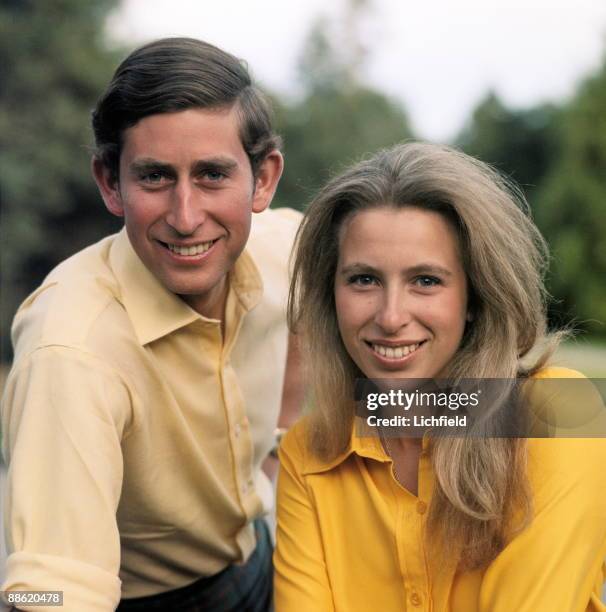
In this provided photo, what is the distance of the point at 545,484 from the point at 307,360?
0.71m

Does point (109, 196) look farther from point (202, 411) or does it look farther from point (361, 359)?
point (361, 359)

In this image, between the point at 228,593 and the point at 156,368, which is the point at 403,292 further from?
the point at 228,593

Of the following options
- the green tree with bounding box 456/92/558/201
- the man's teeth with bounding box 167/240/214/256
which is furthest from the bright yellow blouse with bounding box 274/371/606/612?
the green tree with bounding box 456/92/558/201

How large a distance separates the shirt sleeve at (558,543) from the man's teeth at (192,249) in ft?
3.24

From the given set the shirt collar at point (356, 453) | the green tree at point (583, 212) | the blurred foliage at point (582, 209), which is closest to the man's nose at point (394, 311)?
the shirt collar at point (356, 453)

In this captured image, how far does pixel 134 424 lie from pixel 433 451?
0.74m

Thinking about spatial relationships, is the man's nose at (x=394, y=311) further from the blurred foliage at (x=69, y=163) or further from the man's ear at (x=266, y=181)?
the blurred foliage at (x=69, y=163)

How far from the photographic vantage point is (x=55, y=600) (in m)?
1.91

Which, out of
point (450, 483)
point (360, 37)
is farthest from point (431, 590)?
point (360, 37)

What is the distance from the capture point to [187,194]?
2383 mm

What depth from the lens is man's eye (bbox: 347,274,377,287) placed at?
2.27 metres

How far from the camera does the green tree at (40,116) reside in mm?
15727

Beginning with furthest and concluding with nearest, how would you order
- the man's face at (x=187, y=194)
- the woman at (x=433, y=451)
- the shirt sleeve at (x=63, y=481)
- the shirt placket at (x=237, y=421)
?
the shirt placket at (x=237, y=421)
the man's face at (x=187, y=194)
the woman at (x=433, y=451)
the shirt sleeve at (x=63, y=481)

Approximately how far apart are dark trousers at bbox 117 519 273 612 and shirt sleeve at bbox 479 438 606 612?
1045mm
